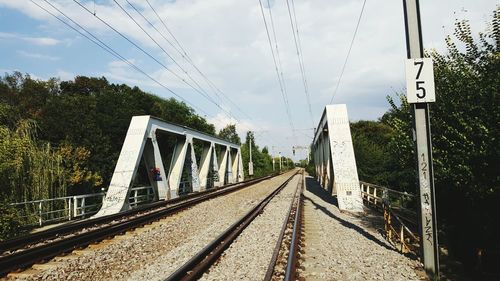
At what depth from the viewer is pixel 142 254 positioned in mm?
8867

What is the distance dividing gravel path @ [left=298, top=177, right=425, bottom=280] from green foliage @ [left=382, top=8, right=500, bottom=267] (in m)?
2.07

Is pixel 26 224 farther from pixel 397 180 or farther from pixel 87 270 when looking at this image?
pixel 397 180

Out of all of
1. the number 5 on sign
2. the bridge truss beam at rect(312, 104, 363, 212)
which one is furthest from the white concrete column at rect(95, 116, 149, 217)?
the number 5 on sign

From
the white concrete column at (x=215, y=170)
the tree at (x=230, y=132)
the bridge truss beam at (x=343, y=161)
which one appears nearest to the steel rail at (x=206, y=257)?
the bridge truss beam at (x=343, y=161)

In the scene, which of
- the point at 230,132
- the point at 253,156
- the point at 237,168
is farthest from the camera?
the point at 230,132

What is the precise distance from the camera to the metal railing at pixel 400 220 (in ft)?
30.5

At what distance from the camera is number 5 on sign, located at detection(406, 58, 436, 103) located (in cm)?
729

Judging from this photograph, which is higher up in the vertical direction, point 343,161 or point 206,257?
point 343,161

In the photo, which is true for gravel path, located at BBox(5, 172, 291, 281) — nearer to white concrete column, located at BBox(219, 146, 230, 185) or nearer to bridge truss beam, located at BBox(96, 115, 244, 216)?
bridge truss beam, located at BBox(96, 115, 244, 216)

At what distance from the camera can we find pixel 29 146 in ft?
51.1

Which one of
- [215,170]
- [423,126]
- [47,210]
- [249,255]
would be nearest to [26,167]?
[47,210]

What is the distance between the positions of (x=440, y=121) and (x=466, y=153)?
1.40 meters

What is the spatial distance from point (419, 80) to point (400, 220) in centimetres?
373

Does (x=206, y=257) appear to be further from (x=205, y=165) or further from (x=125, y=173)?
(x=205, y=165)
